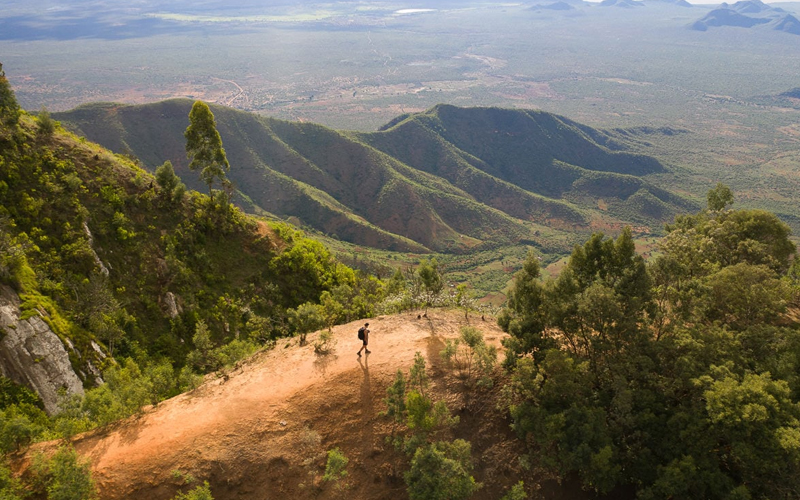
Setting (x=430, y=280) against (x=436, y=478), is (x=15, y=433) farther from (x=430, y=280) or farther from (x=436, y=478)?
(x=430, y=280)

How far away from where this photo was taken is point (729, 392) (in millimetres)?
17719

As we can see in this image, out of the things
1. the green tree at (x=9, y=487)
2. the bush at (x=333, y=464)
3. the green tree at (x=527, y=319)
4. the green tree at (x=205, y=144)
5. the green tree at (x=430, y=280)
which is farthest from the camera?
the green tree at (x=205, y=144)

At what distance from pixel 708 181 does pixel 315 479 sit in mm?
221692

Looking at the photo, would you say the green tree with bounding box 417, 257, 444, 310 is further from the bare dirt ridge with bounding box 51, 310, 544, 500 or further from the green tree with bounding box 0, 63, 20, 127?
the green tree with bounding box 0, 63, 20, 127

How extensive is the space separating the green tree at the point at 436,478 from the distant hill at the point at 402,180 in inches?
4305

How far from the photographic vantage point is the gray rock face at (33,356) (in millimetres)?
22812

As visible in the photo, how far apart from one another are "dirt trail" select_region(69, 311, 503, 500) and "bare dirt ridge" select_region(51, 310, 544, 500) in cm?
5

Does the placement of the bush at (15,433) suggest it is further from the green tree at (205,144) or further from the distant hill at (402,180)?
the distant hill at (402,180)

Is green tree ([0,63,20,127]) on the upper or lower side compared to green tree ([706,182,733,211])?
upper

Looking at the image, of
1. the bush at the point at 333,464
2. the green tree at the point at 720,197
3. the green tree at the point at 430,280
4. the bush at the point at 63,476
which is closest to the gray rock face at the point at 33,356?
the bush at the point at 63,476

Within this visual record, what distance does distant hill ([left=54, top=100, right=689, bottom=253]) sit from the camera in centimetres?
12975

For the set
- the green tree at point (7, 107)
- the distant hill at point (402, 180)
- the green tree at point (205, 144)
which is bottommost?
the distant hill at point (402, 180)

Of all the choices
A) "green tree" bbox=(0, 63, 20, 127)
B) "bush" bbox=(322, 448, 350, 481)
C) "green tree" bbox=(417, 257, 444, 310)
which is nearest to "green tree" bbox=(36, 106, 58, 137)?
"green tree" bbox=(0, 63, 20, 127)

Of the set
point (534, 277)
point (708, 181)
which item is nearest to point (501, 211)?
point (708, 181)
